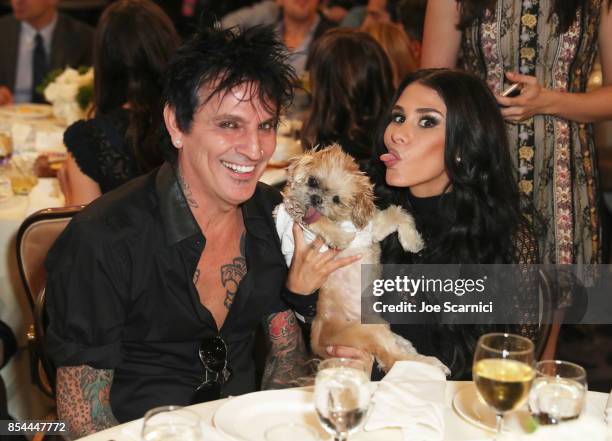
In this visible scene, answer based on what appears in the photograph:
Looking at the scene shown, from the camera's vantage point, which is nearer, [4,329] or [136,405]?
[136,405]

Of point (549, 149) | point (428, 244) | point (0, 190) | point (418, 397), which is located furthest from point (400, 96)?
point (0, 190)

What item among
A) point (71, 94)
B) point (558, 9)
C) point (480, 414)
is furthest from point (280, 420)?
point (71, 94)

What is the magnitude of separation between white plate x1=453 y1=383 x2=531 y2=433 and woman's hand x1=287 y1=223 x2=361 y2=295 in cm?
63

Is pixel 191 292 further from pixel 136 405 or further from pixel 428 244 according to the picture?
pixel 428 244

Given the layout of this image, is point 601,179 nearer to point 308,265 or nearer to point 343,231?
point 343,231

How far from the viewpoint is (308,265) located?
7.55 feet

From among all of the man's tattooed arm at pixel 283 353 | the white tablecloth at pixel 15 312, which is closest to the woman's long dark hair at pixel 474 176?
the man's tattooed arm at pixel 283 353

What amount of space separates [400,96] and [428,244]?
0.46 metres

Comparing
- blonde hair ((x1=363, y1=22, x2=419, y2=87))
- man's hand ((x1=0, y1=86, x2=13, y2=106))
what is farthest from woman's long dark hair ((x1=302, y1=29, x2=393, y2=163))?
man's hand ((x1=0, y1=86, x2=13, y2=106))

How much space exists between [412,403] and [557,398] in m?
0.30

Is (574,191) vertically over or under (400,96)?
under

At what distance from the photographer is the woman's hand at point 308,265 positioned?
2307 mm

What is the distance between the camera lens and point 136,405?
7.08 ft

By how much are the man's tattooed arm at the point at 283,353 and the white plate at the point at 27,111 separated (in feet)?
10.7
